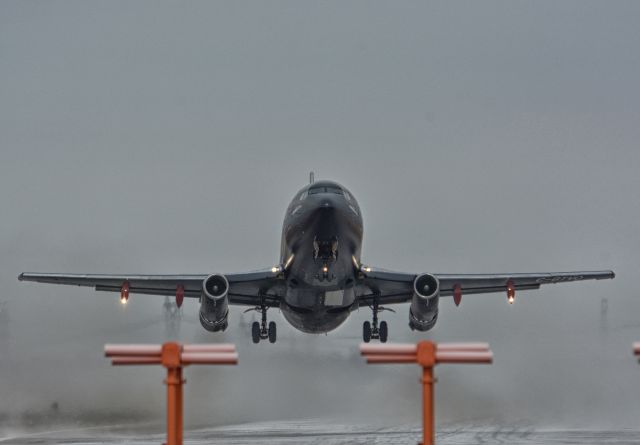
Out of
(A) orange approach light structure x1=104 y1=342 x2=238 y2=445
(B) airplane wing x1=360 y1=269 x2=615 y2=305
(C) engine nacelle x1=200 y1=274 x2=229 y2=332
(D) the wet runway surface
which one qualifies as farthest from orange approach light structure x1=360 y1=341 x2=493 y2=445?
(B) airplane wing x1=360 y1=269 x2=615 y2=305

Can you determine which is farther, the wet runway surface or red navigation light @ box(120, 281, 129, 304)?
red navigation light @ box(120, 281, 129, 304)

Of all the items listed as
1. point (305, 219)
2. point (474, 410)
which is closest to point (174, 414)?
point (305, 219)

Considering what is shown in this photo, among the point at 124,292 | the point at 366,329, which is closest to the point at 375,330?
the point at 366,329

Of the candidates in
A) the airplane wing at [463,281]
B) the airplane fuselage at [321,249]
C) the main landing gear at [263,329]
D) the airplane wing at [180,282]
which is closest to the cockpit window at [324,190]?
the airplane fuselage at [321,249]

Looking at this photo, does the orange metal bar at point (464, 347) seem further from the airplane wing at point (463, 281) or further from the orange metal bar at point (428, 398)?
the airplane wing at point (463, 281)

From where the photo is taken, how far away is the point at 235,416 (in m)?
34.0

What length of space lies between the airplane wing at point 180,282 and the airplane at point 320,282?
0.11 feet

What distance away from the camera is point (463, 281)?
3856cm

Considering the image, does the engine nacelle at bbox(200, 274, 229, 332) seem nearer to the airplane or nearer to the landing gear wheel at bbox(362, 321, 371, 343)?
the airplane

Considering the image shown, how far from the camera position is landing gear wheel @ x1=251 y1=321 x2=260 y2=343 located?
3888 centimetres

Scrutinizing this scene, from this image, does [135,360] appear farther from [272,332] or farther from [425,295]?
[272,332]

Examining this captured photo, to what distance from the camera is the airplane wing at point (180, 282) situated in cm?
3584

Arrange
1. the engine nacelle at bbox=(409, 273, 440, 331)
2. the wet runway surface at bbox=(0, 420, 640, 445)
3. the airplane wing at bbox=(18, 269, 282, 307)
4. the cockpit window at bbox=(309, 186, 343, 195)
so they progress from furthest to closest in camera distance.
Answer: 1. the airplane wing at bbox=(18, 269, 282, 307)
2. the engine nacelle at bbox=(409, 273, 440, 331)
3. the cockpit window at bbox=(309, 186, 343, 195)
4. the wet runway surface at bbox=(0, 420, 640, 445)

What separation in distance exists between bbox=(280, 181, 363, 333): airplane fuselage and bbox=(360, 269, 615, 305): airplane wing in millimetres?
1571
